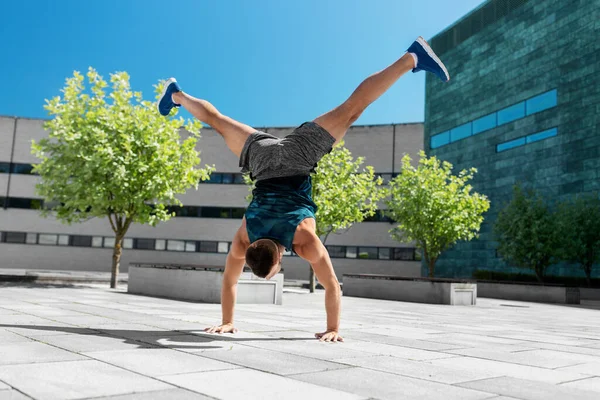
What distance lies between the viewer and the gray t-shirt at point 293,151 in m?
5.51

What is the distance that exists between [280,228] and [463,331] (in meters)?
4.03

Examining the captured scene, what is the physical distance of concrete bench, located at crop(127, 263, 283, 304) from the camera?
1352 cm

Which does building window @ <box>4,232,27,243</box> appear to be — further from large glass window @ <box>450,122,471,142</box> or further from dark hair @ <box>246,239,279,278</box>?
dark hair @ <box>246,239,279,278</box>

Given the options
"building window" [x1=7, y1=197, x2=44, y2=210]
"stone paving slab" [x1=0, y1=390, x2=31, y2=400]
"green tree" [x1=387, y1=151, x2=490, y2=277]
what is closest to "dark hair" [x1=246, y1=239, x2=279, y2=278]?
"stone paving slab" [x1=0, y1=390, x2=31, y2=400]

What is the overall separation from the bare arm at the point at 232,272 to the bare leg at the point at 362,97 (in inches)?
55.1

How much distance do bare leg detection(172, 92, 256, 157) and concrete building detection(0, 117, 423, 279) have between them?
33.5 m

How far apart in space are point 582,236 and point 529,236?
241cm

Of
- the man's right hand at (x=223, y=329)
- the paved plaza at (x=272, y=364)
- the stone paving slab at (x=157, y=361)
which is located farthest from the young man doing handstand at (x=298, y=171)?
the stone paving slab at (x=157, y=361)

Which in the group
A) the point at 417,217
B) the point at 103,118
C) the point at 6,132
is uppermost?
the point at 6,132

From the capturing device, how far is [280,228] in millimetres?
5414

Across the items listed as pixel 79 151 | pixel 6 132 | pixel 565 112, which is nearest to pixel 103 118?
pixel 79 151

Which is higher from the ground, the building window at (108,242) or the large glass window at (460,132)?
the large glass window at (460,132)

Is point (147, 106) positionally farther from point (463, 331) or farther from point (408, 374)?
point (408, 374)

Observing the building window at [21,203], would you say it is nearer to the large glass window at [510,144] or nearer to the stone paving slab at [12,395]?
the large glass window at [510,144]
